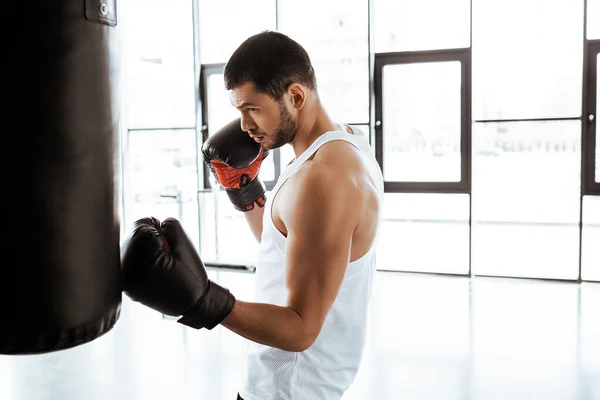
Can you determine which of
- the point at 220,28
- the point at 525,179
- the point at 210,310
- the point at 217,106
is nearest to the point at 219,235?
the point at 217,106

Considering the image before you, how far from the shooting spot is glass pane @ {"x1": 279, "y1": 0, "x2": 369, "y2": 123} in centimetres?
515

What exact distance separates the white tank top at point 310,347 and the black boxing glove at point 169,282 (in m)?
0.17

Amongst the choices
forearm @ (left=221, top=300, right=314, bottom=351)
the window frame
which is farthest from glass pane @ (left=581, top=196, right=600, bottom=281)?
forearm @ (left=221, top=300, right=314, bottom=351)

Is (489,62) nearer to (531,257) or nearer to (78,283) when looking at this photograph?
(531,257)

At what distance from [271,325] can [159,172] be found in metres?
5.33

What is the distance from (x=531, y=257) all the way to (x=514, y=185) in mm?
727

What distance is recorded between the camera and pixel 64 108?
91 cm

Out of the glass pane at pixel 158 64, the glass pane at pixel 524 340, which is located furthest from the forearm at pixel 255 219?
the glass pane at pixel 158 64

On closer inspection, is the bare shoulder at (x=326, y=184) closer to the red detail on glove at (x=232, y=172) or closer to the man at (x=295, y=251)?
the man at (x=295, y=251)

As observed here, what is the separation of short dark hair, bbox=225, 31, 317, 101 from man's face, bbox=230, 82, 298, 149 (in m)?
0.01

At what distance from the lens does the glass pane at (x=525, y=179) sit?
4785 millimetres

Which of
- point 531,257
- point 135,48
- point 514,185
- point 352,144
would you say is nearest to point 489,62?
point 514,185

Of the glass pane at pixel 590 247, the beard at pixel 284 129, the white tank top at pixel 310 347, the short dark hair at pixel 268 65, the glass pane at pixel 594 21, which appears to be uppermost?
the glass pane at pixel 594 21

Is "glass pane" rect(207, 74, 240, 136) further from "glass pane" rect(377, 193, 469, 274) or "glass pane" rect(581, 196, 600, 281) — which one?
"glass pane" rect(581, 196, 600, 281)
